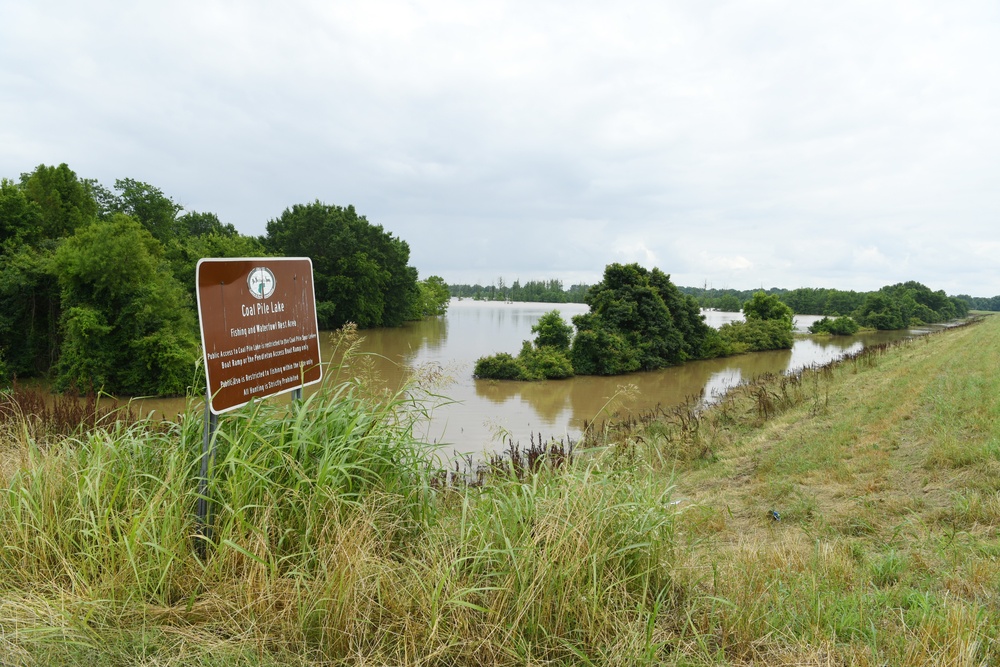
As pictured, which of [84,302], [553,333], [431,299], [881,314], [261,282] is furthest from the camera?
[431,299]

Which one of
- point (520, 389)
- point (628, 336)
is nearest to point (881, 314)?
point (628, 336)

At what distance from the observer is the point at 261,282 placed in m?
3.05

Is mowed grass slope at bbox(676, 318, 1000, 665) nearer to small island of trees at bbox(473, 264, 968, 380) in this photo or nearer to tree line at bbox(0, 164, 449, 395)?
small island of trees at bbox(473, 264, 968, 380)

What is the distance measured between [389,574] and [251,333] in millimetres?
1489

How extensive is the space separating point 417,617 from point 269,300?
189 centimetres

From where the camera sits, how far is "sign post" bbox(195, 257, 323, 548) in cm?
269

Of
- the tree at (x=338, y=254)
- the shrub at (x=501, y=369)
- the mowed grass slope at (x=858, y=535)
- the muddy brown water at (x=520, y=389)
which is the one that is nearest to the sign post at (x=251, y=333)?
the muddy brown water at (x=520, y=389)

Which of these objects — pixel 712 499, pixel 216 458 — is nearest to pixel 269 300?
pixel 216 458

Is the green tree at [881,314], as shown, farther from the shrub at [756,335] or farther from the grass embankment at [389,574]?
the grass embankment at [389,574]

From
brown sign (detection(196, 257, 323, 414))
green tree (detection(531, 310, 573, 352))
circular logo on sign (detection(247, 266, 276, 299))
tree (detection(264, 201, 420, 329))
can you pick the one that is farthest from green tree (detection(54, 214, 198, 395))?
tree (detection(264, 201, 420, 329))

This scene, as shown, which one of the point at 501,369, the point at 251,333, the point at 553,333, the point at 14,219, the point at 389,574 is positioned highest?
the point at 14,219

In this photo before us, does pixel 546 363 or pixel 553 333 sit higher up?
pixel 553 333

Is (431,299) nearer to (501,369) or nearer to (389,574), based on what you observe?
(501,369)

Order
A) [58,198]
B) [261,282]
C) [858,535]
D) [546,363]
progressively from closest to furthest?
[261,282]
[858,535]
[546,363]
[58,198]
